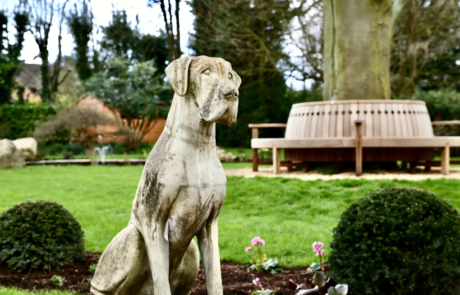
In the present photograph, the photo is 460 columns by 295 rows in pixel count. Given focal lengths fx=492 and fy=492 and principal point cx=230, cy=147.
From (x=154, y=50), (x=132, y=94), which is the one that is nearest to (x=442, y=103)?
(x=132, y=94)

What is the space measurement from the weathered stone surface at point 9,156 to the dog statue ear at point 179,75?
15.5m

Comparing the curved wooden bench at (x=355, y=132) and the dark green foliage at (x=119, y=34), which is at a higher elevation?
the dark green foliage at (x=119, y=34)

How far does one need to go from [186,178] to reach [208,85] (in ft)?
1.55

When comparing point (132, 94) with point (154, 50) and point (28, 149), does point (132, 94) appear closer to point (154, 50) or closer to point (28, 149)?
point (28, 149)

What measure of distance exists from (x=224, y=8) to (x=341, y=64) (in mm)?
12115

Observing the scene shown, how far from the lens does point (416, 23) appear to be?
73.0ft

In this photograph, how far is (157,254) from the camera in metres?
2.49

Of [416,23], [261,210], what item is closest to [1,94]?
[416,23]

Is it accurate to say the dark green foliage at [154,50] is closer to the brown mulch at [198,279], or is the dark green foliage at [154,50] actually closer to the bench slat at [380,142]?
the bench slat at [380,142]

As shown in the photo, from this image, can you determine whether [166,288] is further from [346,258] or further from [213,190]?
[346,258]

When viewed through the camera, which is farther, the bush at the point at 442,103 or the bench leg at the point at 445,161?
the bush at the point at 442,103

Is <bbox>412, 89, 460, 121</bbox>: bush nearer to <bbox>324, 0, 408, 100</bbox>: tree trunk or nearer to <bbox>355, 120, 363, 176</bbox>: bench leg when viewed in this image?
<bbox>324, 0, 408, 100</bbox>: tree trunk

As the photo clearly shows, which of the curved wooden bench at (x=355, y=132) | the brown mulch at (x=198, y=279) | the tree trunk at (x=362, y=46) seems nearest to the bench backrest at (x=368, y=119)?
the curved wooden bench at (x=355, y=132)

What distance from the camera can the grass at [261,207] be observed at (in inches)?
236
